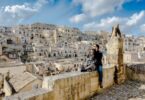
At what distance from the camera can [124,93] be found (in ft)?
28.2

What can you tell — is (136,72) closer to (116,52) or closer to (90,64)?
(116,52)

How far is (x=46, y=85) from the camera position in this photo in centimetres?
583

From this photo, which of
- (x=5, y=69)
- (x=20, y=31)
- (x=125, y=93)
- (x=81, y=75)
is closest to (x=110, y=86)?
(x=125, y=93)

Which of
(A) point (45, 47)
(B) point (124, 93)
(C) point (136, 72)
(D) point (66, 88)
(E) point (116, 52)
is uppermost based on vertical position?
(A) point (45, 47)

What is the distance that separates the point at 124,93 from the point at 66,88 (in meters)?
3.13

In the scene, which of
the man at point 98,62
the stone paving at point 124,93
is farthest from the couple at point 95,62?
the stone paving at point 124,93

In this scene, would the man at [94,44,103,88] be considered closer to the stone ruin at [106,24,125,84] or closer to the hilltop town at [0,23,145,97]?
the stone ruin at [106,24,125,84]

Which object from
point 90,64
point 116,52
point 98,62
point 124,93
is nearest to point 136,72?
point 116,52

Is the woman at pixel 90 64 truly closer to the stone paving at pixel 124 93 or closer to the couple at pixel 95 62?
the couple at pixel 95 62

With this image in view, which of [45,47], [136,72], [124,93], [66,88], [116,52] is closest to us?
[66,88]

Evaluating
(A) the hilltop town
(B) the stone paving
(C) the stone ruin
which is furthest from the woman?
(A) the hilltop town

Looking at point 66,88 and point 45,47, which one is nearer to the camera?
point 66,88

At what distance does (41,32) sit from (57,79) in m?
122

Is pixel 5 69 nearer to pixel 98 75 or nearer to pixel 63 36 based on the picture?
pixel 98 75
